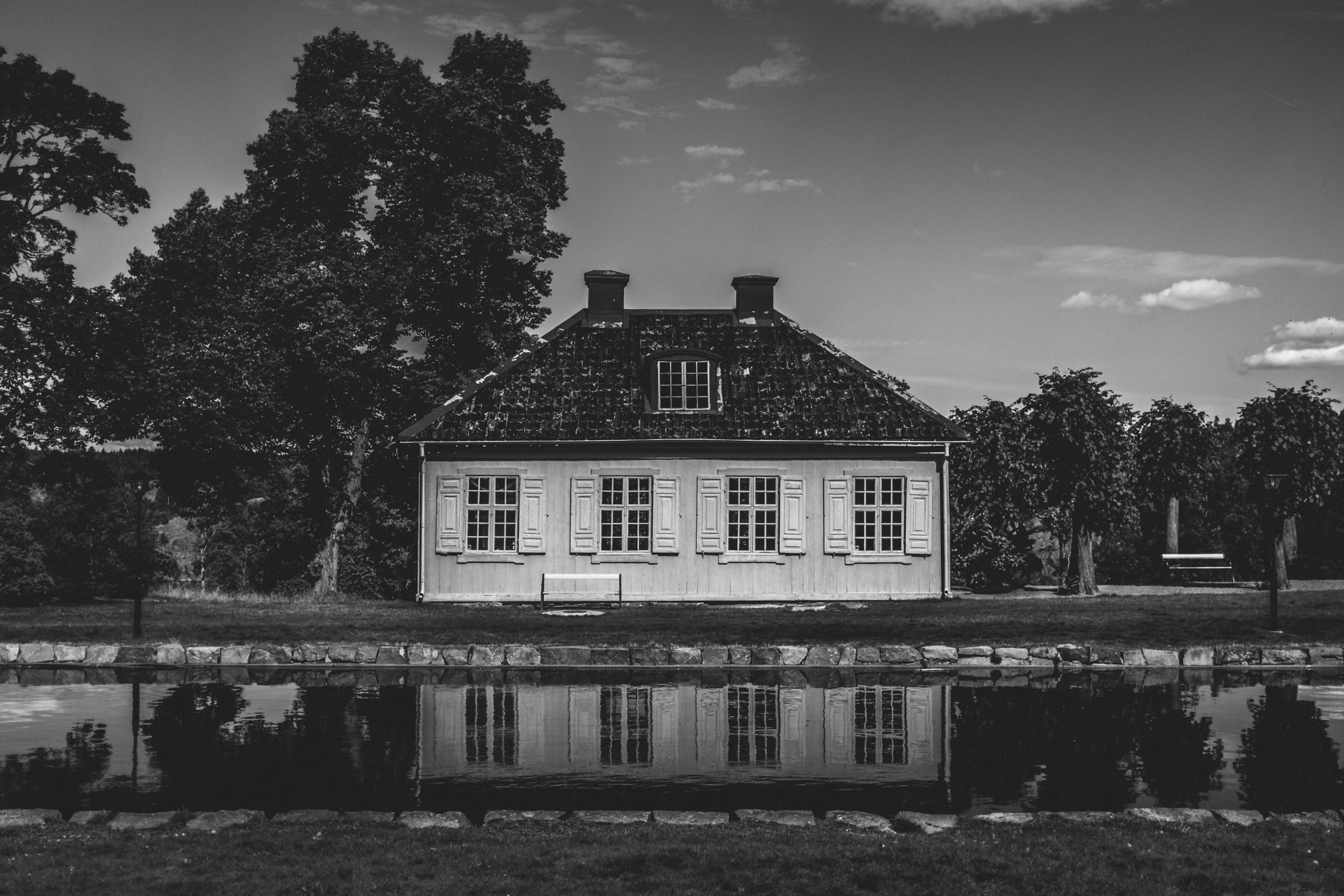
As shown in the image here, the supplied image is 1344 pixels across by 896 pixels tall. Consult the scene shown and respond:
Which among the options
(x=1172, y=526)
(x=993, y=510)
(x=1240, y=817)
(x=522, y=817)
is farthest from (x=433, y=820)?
(x=1172, y=526)

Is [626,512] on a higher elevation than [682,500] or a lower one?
lower

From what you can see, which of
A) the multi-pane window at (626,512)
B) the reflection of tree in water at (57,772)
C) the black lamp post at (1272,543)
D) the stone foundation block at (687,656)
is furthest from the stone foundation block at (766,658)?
the multi-pane window at (626,512)

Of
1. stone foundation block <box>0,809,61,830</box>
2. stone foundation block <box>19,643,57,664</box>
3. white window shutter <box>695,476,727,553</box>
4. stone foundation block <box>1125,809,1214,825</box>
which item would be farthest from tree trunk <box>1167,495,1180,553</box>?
stone foundation block <box>0,809,61,830</box>

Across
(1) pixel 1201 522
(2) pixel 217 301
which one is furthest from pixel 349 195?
(1) pixel 1201 522

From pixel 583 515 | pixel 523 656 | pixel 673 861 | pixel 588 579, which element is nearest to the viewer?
pixel 673 861

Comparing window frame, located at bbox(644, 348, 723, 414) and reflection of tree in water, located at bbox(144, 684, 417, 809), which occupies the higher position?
window frame, located at bbox(644, 348, 723, 414)

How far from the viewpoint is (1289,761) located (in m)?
11.0

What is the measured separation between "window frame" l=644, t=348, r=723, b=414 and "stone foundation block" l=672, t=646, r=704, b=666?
10.9m

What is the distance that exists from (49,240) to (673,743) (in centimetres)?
2323

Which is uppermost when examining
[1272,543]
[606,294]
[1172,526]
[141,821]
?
[606,294]

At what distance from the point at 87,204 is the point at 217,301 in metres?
3.59

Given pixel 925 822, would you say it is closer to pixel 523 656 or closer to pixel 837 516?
pixel 523 656

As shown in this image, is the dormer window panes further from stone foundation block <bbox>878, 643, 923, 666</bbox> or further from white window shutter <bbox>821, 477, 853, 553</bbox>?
stone foundation block <bbox>878, 643, 923, 666</bbox>

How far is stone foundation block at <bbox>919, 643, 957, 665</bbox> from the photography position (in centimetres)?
1795
